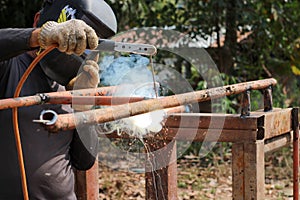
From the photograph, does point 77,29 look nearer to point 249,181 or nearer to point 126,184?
point 249,181

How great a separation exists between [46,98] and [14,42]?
0.21 m

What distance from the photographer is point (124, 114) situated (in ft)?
5.17

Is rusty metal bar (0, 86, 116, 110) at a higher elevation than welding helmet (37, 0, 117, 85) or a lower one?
lower

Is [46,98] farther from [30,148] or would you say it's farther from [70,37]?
[30,148]

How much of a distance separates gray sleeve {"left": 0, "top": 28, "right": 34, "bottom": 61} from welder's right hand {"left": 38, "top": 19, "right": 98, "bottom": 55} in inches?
7.4

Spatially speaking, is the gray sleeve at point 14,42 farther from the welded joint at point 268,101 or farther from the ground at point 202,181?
the ground at point 202,181

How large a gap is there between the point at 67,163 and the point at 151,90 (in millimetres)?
452

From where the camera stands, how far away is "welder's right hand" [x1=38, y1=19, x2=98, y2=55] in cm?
156

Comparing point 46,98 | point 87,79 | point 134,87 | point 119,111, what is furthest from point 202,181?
point 119,111

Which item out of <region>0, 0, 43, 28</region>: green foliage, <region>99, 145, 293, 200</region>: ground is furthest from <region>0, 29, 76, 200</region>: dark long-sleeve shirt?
<region>0, 0, 43, 28</region>: green foliage

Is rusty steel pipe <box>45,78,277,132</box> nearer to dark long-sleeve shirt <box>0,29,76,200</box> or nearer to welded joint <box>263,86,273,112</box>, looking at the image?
dark long-sleeve shirt <box>0,29,76,200</box>

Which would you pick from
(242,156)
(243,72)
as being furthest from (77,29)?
(243,72)

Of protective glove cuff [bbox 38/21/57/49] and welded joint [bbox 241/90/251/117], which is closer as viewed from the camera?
protective glove cuff [bbox 38/21/57/49]

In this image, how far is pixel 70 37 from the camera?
1559 mm
